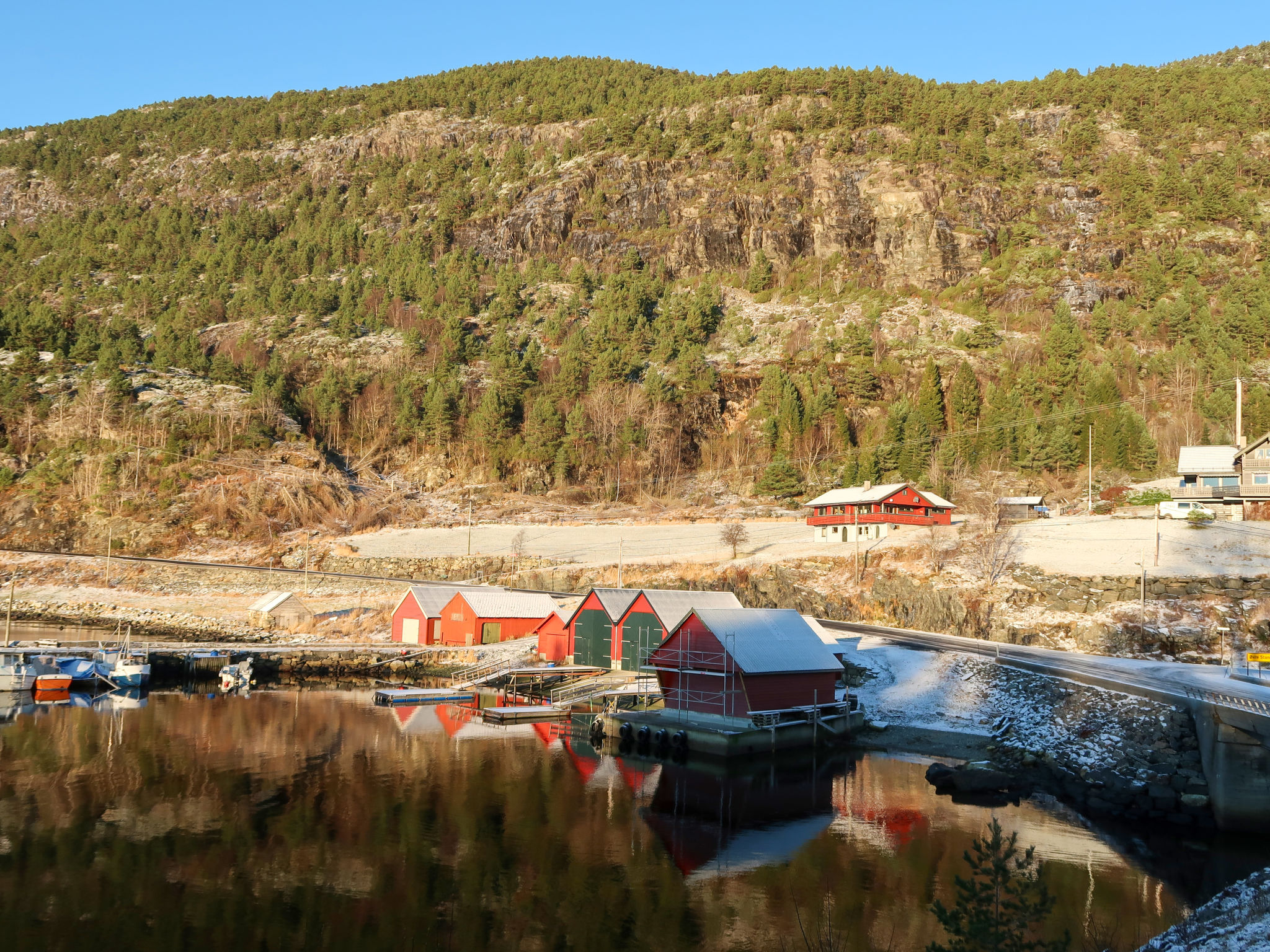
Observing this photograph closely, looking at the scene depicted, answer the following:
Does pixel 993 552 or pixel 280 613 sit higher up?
pixel 993 552

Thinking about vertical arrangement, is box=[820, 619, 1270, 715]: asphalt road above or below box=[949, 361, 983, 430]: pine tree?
below

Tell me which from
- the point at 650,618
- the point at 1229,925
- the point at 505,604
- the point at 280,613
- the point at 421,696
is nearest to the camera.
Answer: the point at 1229,925

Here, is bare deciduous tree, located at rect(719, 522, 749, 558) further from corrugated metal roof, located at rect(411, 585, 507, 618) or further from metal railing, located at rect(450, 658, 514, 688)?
metal railing, located at rect(450, 658, 514, 688)

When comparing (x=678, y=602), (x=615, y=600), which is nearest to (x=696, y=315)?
(x=615, y=600)

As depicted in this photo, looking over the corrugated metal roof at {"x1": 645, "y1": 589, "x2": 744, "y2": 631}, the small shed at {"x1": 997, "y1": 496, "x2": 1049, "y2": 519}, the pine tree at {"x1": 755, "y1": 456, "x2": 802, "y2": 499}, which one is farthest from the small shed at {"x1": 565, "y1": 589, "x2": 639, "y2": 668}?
the pine tree at {"x1": 755, "y1": 456, "x2": 802, "y2": 499}

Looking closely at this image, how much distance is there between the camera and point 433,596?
6128 cm

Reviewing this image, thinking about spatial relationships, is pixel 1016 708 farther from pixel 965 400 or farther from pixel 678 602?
pixel 965 400

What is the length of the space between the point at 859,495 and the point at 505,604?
103 feet

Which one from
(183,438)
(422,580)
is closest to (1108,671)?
(422,580)

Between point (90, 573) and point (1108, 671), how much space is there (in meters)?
80.9

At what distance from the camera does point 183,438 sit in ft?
357

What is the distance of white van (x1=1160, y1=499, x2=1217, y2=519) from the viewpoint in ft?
218

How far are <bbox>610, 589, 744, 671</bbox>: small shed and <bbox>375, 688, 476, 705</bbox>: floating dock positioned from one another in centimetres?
Answer: 857

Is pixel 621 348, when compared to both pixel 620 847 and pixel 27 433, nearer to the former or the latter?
pixel 27 433
